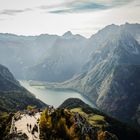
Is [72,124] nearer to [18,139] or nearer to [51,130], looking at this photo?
[51,130]

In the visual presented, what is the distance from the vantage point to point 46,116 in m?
168

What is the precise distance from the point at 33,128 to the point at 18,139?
88.4 ft

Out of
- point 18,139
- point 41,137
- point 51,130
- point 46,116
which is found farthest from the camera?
point 46,116

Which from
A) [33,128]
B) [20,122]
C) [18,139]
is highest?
[20,122]

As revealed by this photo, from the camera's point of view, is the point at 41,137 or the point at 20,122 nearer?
the point at 41,137

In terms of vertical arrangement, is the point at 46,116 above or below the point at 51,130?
above

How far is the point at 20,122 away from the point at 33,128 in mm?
28753

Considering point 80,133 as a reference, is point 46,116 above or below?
above

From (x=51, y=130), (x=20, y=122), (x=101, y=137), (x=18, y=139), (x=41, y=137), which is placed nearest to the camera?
(x=18, y=139)

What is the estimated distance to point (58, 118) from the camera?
162875 mm

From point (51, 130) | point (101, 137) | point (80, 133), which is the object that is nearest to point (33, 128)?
point (51, 130)

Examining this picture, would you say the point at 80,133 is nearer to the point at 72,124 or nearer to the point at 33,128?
the point at 72,124

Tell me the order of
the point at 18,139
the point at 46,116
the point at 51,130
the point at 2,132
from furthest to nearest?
1. the point at 46,116
2. the point at 2,132
3. the point at 51,130
4. the point at 18,139

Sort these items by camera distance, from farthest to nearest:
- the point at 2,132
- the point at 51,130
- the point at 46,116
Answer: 1. the point at 46,116
2. the point at 2,132
3. the point at 51,130
